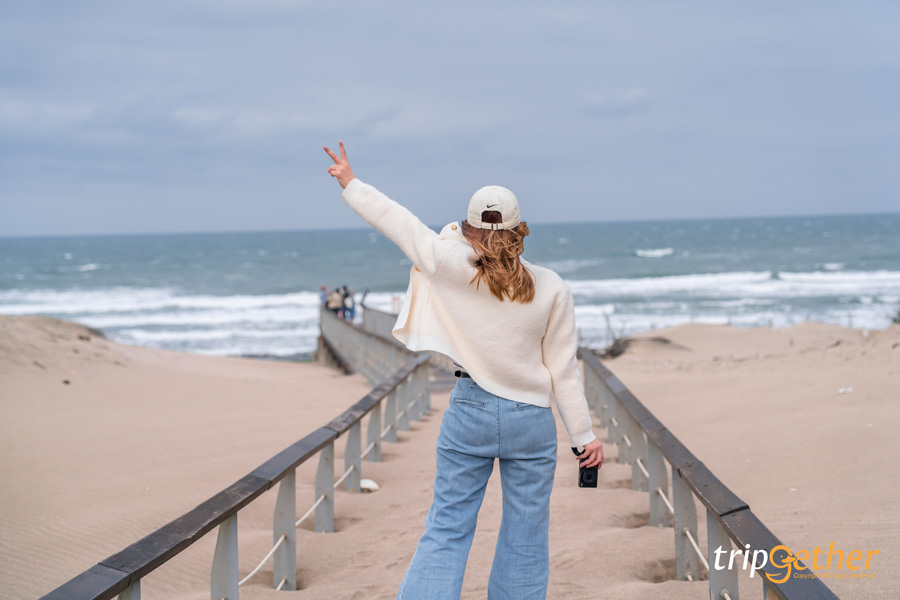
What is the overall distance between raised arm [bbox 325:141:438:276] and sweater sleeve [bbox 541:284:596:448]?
51 centimetres

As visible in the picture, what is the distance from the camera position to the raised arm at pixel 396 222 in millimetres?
2621

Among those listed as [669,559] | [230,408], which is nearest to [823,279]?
[230,408]

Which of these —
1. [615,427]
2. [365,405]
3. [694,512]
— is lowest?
[615,427]

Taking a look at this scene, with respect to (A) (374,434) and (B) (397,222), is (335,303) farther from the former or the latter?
(B) (397,222)

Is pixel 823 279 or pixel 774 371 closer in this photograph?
pixel 774 371

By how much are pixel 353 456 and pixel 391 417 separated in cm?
198

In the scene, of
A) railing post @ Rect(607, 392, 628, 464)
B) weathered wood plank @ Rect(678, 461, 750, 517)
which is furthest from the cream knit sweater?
railing post @ Rect(607, 392, 628, 464)

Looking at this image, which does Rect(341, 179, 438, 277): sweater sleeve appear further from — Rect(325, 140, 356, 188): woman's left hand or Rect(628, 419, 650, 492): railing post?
Rect(628, 419, 650, 492): railing post

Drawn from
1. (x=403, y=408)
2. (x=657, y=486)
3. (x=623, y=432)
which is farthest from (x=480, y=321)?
(x=403, y=408)

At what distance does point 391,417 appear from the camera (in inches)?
306

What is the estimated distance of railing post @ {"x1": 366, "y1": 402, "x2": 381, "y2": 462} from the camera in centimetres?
661

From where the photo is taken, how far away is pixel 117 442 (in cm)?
801

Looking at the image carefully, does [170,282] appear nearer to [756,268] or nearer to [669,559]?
[756,268]

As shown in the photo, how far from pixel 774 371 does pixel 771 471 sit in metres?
4.46
